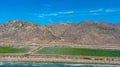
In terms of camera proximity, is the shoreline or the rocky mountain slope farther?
the rocky mountain slope

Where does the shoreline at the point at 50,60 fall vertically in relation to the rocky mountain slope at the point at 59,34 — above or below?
below

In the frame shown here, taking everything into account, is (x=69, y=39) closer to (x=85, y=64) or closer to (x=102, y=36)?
(x=102, y=36)

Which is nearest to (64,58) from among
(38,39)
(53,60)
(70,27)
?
(53,60)

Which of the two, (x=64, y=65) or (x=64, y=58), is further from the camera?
(x=64, y=58)

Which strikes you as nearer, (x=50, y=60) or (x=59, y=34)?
(x=50, y=60)

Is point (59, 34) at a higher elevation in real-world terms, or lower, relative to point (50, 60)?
higher

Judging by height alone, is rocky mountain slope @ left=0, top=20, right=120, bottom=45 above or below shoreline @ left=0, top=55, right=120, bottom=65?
above

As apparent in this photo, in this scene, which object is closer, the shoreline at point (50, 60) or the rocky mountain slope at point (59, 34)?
the shoreline at point (50, 60)

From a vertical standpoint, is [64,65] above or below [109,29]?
below
